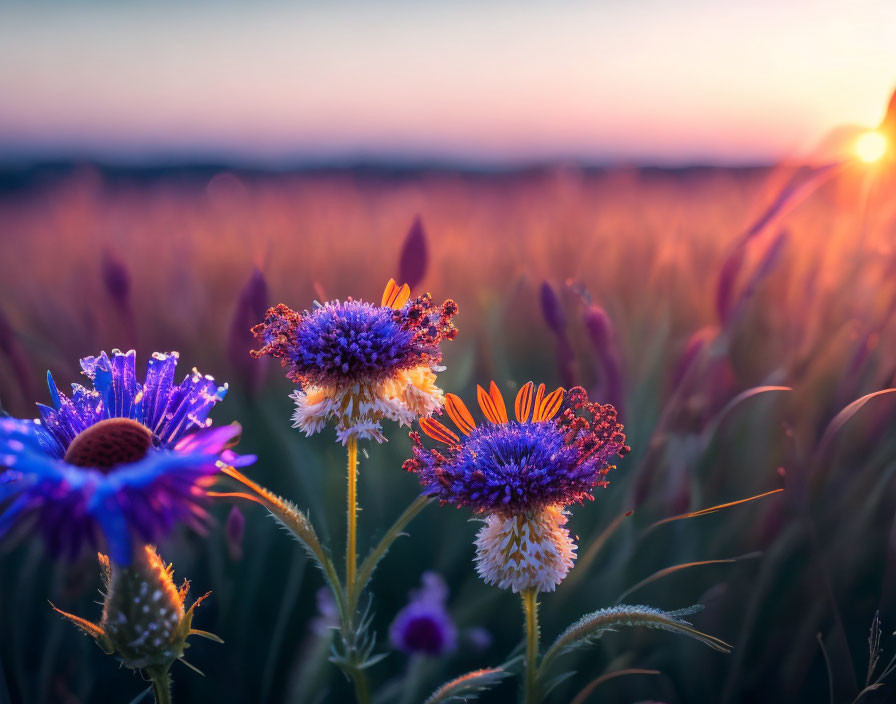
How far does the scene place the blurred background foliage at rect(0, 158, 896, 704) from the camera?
3.88 feet

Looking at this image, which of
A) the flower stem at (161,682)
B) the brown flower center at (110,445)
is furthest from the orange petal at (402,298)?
the flower stem at (161,682)

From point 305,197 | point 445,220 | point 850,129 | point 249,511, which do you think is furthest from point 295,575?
point 305,197

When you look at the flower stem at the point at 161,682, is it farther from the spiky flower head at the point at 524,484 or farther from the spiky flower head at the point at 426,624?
the spiky flower head at the point at 426,624

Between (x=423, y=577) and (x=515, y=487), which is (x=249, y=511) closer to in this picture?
(x=423, y=577)

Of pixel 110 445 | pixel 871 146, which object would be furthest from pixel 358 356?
pixel 871 146

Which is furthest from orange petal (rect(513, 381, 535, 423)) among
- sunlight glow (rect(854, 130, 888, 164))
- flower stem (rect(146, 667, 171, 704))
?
sunlight glow (rect(854, 130, 888, 164))

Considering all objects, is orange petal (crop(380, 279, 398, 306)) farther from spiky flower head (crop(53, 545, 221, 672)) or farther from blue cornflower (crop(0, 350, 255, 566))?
A: spiky flower head (crop(53, 545, 221, 672))

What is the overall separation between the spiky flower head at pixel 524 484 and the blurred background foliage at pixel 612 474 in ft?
0.59

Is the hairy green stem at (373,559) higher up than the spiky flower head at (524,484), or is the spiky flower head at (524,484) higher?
the spiky flower head at (524,484)

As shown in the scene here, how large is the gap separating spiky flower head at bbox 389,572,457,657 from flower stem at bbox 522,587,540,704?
0.45 metres

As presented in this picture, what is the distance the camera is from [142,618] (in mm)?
777

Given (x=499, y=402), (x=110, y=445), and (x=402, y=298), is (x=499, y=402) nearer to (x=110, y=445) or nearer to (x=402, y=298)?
(x=402, y=298)

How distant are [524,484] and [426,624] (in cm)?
69

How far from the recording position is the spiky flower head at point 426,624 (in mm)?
1312
